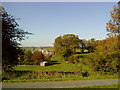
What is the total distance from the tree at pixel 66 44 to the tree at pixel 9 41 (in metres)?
33.4

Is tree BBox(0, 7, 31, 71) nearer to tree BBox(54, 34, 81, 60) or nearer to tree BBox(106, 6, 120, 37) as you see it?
tree BBox(106, 6, 120, 37)

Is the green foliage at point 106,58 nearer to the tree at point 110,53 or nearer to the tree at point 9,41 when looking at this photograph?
the tree at point 110,53

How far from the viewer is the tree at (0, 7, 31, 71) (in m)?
12.8

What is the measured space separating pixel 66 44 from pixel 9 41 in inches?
1423

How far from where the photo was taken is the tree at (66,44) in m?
48.1

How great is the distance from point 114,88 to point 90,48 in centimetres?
4883

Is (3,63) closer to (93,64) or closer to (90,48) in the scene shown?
(93,64)

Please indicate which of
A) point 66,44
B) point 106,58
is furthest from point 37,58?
point 106,58

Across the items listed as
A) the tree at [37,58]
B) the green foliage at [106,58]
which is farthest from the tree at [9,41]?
the tree at [37,58]

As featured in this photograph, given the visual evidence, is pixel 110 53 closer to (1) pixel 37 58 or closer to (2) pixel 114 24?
(2) pixel 114 24

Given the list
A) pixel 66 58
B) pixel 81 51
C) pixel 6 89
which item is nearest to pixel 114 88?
pixel 6 89

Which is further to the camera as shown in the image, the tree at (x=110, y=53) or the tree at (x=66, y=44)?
the tree at (x=66, y=44)

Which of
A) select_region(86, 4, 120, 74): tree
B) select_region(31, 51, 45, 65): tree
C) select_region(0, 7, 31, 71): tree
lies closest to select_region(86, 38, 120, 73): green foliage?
select_region(86, 4, 120, 74): tree

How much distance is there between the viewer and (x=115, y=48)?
1662cm
